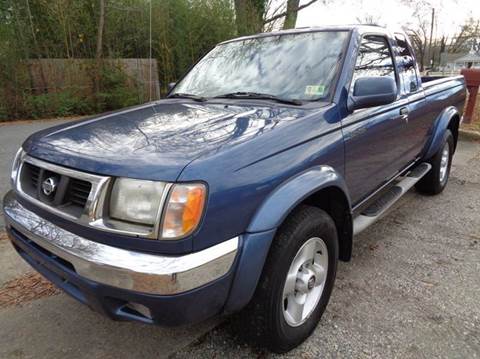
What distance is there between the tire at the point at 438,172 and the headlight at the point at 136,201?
3.63 meters

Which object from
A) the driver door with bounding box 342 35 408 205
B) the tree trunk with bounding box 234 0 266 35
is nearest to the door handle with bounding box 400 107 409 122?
the driver door with bounding box 342 35 408 205

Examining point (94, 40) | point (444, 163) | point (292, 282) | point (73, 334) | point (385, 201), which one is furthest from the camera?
point (94, 40)

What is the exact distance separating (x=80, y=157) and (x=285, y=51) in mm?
1672

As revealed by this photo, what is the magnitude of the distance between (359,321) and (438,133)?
8.53 ft

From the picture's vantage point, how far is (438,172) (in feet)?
14.2

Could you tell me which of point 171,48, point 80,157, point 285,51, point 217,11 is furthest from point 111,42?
point 80,157

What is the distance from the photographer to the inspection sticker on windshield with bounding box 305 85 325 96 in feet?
7.78

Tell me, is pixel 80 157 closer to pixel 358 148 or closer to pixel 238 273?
pixel 238 273

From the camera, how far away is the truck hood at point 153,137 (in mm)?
1569

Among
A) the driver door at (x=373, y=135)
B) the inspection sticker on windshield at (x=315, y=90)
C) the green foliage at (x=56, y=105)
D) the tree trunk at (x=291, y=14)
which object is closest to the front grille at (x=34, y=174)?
the inspection sticker on windshield at (x=315, y=90)

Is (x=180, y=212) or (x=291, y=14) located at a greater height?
(x=291, y=14)

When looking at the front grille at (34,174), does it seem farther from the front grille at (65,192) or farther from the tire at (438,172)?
the tire at (438,172)

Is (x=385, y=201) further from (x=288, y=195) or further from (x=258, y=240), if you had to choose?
(x=258, y=240)

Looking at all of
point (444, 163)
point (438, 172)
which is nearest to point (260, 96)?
point (438, 172)
